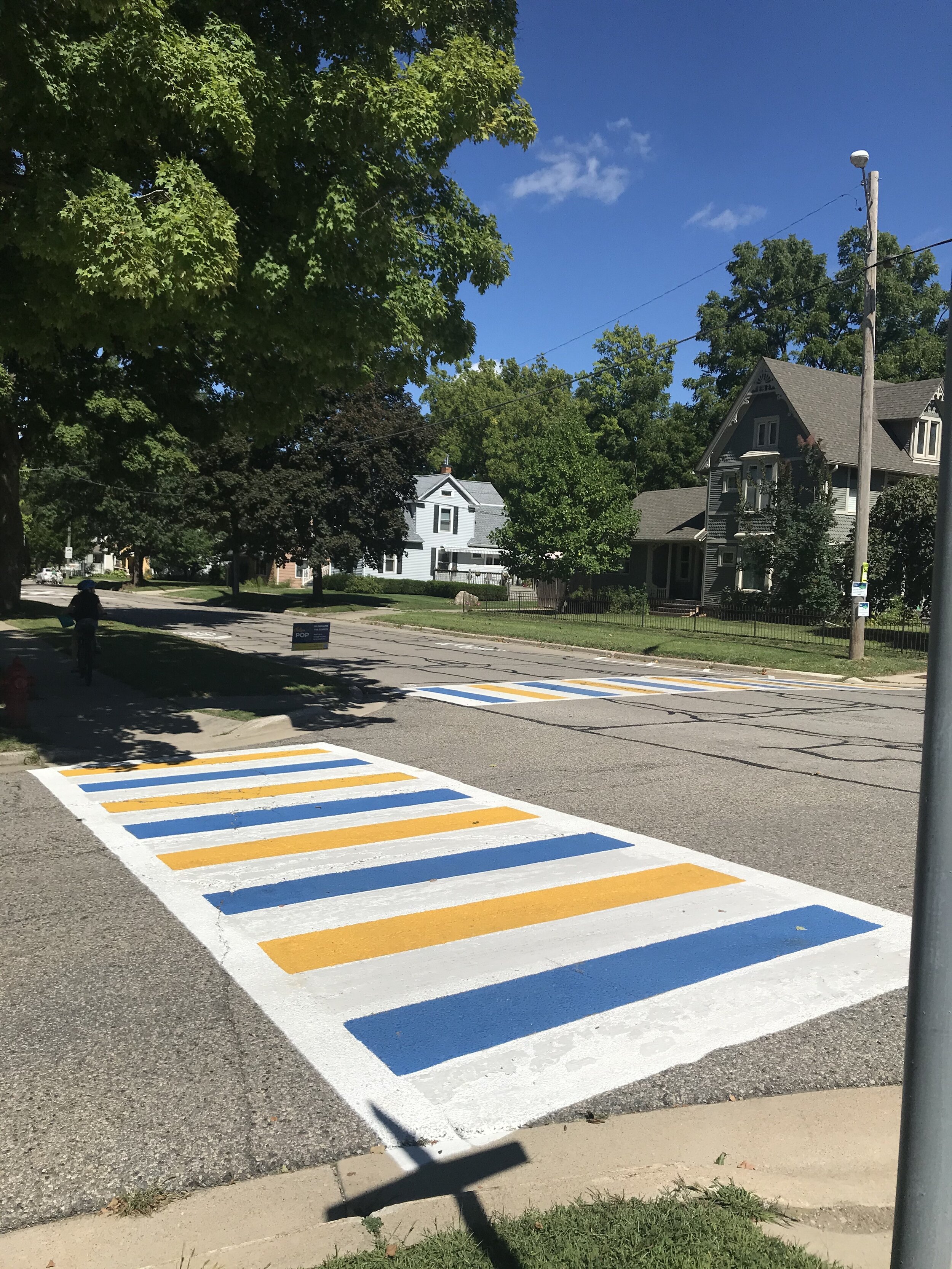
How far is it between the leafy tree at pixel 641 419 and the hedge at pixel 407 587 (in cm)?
1156

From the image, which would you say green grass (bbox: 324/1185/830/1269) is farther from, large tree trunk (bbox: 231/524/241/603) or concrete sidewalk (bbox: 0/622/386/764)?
large tree trunk (bbox: 231/524/241/603)

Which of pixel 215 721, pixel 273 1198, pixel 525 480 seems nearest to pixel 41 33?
pixel 215 721

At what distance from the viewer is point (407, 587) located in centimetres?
6469

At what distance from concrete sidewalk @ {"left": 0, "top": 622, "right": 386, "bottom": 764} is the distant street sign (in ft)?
21.4

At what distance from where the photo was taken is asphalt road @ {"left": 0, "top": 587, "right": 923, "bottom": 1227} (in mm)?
3848

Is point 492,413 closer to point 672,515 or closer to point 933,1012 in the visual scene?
point 672,515

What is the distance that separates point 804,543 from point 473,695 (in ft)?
72.5

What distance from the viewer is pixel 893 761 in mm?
11922

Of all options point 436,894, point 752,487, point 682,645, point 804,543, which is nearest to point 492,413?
point 752,487

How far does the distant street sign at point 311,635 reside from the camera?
23.7 metres

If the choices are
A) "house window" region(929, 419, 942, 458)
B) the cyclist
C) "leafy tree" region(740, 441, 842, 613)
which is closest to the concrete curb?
"leafy tree" region(740, 441, 842, 613)

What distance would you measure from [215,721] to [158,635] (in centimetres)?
1269

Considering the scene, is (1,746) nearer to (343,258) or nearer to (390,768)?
(390,768)

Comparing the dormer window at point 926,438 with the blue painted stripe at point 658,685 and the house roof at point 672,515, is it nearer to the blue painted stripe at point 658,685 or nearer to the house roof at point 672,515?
the house roof at point 672,515
